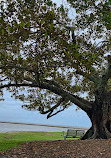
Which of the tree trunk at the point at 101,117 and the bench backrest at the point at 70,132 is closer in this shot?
the tree trunk at the point at 101,117

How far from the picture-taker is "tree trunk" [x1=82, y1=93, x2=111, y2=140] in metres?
10.3

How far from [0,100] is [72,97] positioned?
369 centimetres

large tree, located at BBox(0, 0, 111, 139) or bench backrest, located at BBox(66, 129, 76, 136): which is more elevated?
large tree, located at BBox(0, 0, 111, 139)

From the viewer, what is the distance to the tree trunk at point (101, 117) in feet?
33.9

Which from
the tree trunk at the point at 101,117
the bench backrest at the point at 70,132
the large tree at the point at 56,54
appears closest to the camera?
the large tree at the point at 56,54

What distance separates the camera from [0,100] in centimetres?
1035

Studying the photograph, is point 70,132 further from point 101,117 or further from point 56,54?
point 56,54

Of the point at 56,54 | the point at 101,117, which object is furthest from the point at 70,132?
the point at 56,54

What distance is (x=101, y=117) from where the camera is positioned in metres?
10.6

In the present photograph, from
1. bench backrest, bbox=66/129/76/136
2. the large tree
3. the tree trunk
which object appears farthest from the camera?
bench backrest, bbox=66/129/76/136

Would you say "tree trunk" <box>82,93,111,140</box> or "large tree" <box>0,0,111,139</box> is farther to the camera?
"tree trunk" <box>82,93,111,140</box>

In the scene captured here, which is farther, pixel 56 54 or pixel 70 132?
pixel 70 132

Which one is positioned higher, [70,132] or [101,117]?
[101,117]

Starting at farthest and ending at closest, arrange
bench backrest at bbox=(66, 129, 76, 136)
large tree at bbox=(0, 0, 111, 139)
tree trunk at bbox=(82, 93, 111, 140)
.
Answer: bench backrest at bbox=(66, 129, 76, 136)
tree trunk at bbox=(82, 93, 111, 140)
large tree at bbox=(0, 0, 111, 139)
